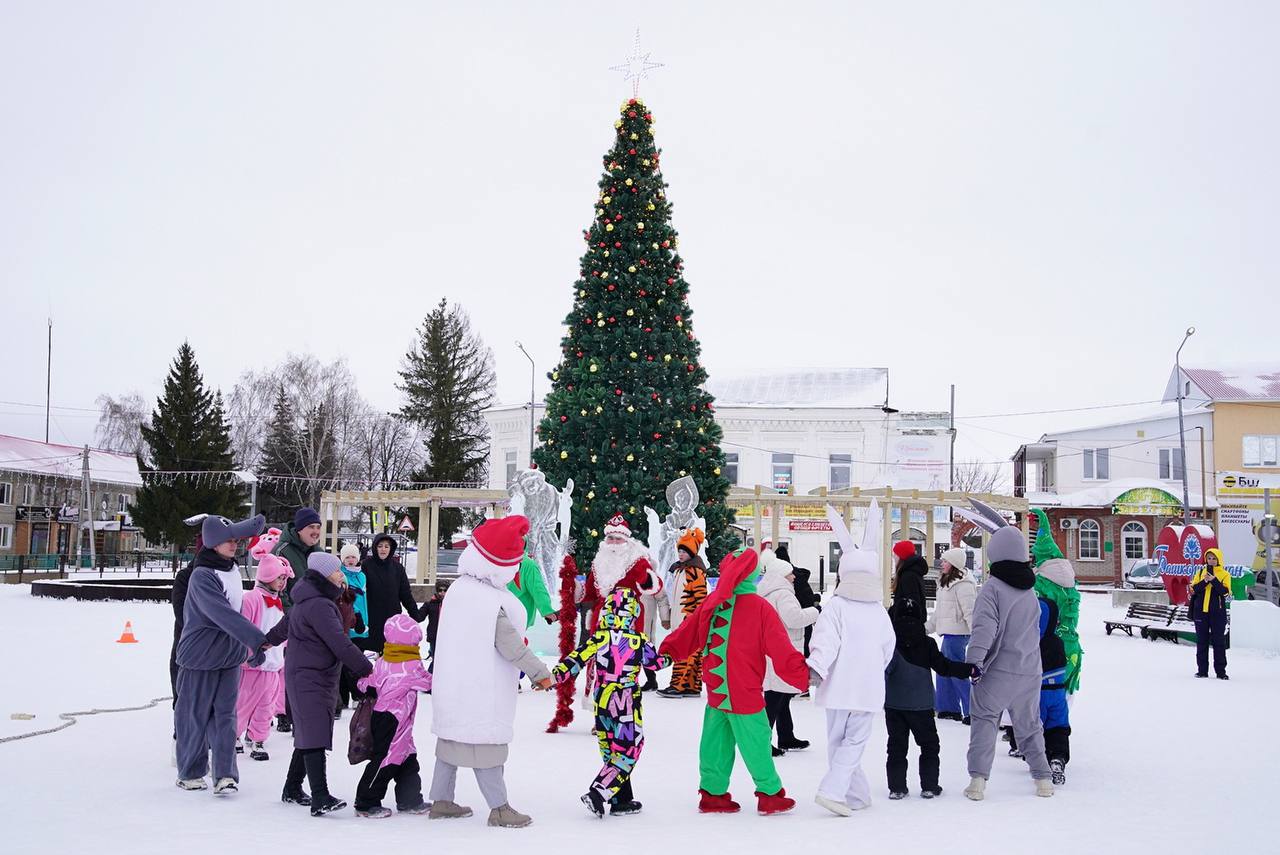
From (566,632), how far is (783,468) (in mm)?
34840

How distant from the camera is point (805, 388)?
48.4 m

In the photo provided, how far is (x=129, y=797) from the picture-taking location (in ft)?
23.7

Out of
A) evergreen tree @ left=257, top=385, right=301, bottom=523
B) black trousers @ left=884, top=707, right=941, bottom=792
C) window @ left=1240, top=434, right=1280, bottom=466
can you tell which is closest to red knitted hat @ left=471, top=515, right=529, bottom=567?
black trousers @ left=884, top=707, right=941, bottom=792

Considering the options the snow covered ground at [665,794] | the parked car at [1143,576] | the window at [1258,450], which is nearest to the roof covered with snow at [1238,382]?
the window at [1258,450]

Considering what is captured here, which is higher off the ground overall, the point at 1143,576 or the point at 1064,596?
the point at 1064,596

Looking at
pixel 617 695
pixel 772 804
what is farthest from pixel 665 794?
pixel 617 695

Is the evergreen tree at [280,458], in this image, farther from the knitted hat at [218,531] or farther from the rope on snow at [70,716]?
the knitted hat at [218,531]

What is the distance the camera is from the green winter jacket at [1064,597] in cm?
873

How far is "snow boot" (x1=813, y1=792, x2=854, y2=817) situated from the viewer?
7.09 meters

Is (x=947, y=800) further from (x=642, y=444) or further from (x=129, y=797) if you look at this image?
(x=642, y=444)

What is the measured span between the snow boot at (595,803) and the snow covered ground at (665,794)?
10 centimetres

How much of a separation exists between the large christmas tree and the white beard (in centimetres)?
573

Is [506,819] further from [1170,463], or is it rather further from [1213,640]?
[1170,463]

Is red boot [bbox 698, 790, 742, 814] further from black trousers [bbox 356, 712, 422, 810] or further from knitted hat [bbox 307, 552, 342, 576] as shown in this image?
knitted hat [bbox 307, 552, 342, 576]
